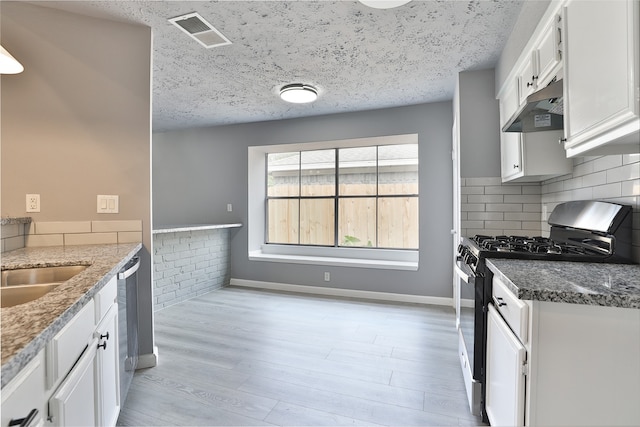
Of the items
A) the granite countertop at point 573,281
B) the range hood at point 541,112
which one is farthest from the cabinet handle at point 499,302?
the range hood at point 541,112

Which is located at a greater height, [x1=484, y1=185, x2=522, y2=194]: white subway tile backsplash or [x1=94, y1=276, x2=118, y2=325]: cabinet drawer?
[x1=484, y1=185, x2=522, y2=194]: white subway tile backsplash

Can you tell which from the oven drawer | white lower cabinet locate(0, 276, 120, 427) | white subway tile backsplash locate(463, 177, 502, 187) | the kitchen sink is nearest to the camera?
white lower cabinet locate(0, 276, 120, 427)

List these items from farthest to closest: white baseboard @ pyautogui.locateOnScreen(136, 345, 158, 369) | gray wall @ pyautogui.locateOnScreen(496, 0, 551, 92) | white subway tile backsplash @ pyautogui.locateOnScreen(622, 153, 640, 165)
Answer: white baseboard @ pyautogui.locateOnScreen(136, 345, 158, 369), gray wall @ pyautogui.locateOnScreen(496, 0, 551, 92), white subway tile backsplash @ pyautogui.locateOnScreen(622, 153, 640, 165)

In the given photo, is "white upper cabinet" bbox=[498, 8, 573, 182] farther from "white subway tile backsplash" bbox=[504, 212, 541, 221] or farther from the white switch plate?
the white switch plate

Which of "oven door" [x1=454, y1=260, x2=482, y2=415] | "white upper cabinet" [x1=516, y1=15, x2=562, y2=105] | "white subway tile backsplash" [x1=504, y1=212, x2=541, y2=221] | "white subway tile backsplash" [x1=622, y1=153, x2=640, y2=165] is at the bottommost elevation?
"oven door" [x1=454, y1=260, x2=482, y2=415]

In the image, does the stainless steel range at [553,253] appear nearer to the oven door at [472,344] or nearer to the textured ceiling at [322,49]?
the oven door at [472,344]

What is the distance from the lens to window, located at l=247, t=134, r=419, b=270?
Answer: 4047mm

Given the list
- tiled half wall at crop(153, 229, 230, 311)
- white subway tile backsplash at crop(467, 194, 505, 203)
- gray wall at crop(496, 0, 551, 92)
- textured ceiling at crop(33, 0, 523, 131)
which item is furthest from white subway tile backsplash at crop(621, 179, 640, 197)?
tiled half wall at crop(153, 229, 230, 311)

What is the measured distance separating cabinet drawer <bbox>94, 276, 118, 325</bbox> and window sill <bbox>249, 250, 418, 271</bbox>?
280 centimetres

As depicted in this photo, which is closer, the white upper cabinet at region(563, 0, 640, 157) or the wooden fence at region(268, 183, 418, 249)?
the white upper cabinet at region(563, 0, 640, 157)

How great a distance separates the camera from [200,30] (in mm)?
2156

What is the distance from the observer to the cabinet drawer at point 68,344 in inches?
32.9

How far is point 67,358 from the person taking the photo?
0.94 metres

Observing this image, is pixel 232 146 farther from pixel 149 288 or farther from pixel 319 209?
pixel 149 288
